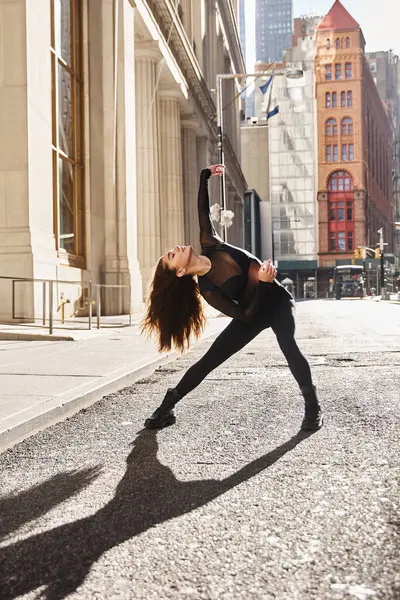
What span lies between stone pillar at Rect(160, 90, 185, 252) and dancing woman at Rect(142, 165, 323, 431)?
26109 mm

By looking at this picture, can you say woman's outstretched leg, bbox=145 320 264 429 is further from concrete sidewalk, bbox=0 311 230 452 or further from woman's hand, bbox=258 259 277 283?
concrete sidewalk, bbox=0 311 230 452

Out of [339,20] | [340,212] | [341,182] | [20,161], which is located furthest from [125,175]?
[339,20]

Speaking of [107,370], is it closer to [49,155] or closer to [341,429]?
[341,429]

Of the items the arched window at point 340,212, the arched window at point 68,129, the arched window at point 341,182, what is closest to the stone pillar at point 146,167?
the arched window at point 68,129

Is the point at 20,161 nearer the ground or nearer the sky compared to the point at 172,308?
nearer the sky

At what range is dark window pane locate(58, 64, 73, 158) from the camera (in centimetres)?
1891

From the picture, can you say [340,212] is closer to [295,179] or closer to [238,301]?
[295,179]

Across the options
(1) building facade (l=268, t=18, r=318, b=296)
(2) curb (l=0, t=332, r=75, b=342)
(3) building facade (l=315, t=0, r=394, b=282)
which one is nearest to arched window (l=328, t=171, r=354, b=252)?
(3) building facade (l=315, t=0, r=394, b=282)

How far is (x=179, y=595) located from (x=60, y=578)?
1.44ft

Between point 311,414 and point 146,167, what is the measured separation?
22746mm

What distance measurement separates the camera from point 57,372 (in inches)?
298

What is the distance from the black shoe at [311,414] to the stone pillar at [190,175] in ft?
102

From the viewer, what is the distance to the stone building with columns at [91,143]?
14.6 meters

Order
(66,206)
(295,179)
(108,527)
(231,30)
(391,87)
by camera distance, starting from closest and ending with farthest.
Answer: (108,527), (66,206), (231,30), (295,179), (391,87)
